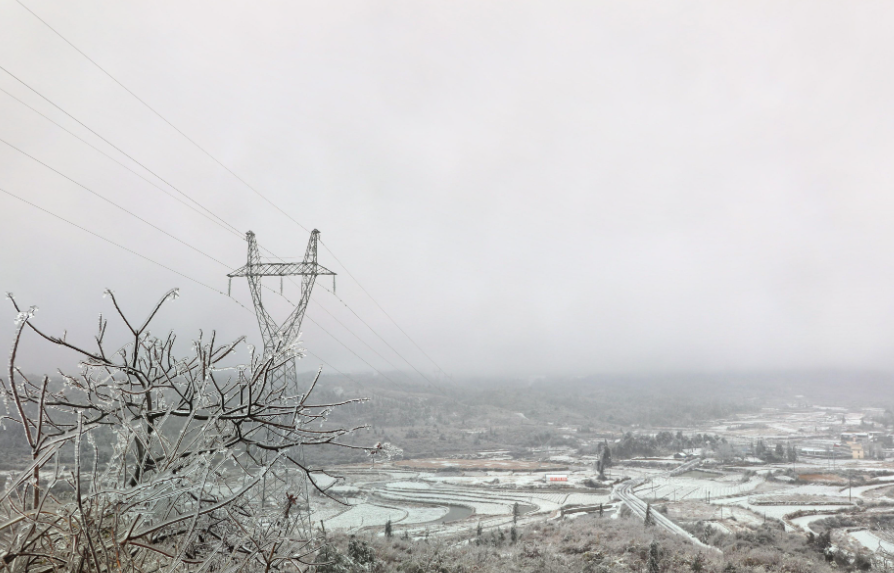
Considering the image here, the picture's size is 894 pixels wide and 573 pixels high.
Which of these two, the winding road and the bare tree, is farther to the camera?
the winding road

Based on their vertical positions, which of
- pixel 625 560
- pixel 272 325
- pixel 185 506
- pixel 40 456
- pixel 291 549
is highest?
pixel 272 325

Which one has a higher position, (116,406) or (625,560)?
(116,406)

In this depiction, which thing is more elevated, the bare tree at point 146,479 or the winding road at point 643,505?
the bare tree at point 146,479

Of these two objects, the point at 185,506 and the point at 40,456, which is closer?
the point at 40,456

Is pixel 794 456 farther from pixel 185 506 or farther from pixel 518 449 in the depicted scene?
pixel 185 506

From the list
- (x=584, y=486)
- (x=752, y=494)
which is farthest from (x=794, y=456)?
(x=584, y=486)

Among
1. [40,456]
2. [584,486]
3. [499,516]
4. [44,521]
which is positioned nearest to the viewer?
[40,456]

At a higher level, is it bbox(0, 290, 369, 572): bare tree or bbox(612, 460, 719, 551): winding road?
bbox(0, 290, 369, 572): bare tree

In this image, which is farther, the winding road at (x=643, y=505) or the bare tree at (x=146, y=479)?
the winding road at (x=643, y=505)
